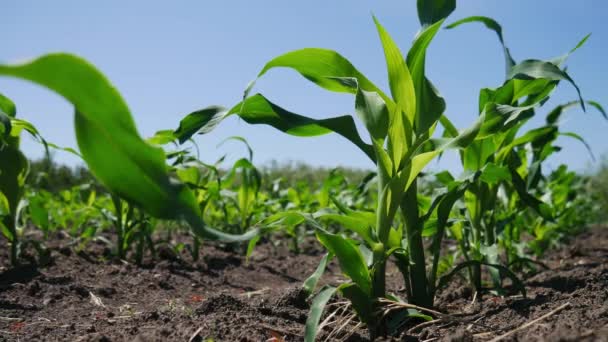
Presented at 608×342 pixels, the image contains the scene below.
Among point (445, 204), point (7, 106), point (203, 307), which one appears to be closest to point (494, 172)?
point (445, 204)

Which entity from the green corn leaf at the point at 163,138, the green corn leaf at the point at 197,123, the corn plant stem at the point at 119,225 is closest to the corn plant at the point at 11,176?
the corn plant stem at the point at 119,225

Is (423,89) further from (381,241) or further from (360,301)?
(360,301)

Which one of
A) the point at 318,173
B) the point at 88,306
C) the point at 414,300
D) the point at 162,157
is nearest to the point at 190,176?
the point at 88,306

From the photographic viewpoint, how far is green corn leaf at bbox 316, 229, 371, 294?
54.3 inches

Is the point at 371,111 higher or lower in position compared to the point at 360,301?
higher

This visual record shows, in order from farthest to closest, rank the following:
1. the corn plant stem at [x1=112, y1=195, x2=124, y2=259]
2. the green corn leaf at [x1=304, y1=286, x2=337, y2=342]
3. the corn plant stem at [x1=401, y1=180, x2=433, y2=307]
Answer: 1. the corn plant stem at [x1=112, y1=195, x2=124, y2=259]
2. the corn plant stem at [x1=401, y1=180, x2=433, y2=307]
3. the green corn leaf at [x1=304, y1=286, x2=337, y2=342]

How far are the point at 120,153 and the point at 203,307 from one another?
95 centimetres

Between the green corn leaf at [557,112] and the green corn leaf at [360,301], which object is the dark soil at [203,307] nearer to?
the green corn leaf at [360,301]

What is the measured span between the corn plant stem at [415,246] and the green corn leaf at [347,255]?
0.30 metres

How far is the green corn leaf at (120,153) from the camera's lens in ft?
3.03

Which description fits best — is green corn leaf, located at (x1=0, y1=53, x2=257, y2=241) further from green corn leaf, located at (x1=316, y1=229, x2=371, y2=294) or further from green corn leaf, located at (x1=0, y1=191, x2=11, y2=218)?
green corn leaf, located at (x1=0, y1=191, x2=11, y2=218)

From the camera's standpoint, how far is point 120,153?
38.8 inches

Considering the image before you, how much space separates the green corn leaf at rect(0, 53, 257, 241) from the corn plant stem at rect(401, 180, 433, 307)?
2.67 feet

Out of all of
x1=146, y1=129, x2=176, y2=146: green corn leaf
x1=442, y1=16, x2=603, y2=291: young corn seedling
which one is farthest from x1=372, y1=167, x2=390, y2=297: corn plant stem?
x1=146, y1=129, x2=176, y2=146: green corn leaf
